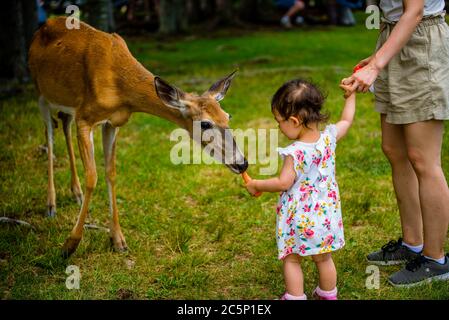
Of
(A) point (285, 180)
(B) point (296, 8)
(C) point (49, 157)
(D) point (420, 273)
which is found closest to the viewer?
(A) point (285, 180)

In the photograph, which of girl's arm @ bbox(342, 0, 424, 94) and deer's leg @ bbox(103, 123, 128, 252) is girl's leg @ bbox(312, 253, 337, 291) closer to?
girl's arm @ bbox(342, 0, 424, 94)

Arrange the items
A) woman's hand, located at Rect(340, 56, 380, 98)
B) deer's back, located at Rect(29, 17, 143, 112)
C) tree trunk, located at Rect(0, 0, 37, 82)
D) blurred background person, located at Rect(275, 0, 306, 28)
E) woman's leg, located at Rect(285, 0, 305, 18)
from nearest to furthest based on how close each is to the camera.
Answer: woman's hand, located at Rect(340, 56, 380, 98) < deer's back, located at Rect(29, 17, 143, 112) < tree trunk, located at Rect(0, 0, 37, 82) < blurred background person, located at Rect(275, 0, 306, 28) < woman's leg, located at Rect(285, 0, 305, 18)

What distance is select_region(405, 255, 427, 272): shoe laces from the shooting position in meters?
4.04

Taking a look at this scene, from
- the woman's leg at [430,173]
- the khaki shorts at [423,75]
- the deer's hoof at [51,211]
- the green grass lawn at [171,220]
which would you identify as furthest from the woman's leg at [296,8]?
the woman's leg at [430,173]

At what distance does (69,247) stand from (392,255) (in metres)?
2.27

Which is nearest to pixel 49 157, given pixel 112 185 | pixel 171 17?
pixel 112 185

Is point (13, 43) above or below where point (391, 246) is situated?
above

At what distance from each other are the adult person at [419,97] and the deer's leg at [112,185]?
6.50 ft

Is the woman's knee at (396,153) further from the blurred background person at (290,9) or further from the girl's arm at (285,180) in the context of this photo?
the blurred background person at (290,9)

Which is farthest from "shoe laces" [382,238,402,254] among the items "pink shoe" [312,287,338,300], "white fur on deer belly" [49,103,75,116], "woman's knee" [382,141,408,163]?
"white fur on deer belly" [49,103,75,116]

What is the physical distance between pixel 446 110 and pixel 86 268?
102 inches

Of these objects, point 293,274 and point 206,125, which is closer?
point 293,274

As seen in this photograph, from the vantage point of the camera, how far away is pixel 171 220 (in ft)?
17.5

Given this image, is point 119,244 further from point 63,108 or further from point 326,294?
point 326,294
